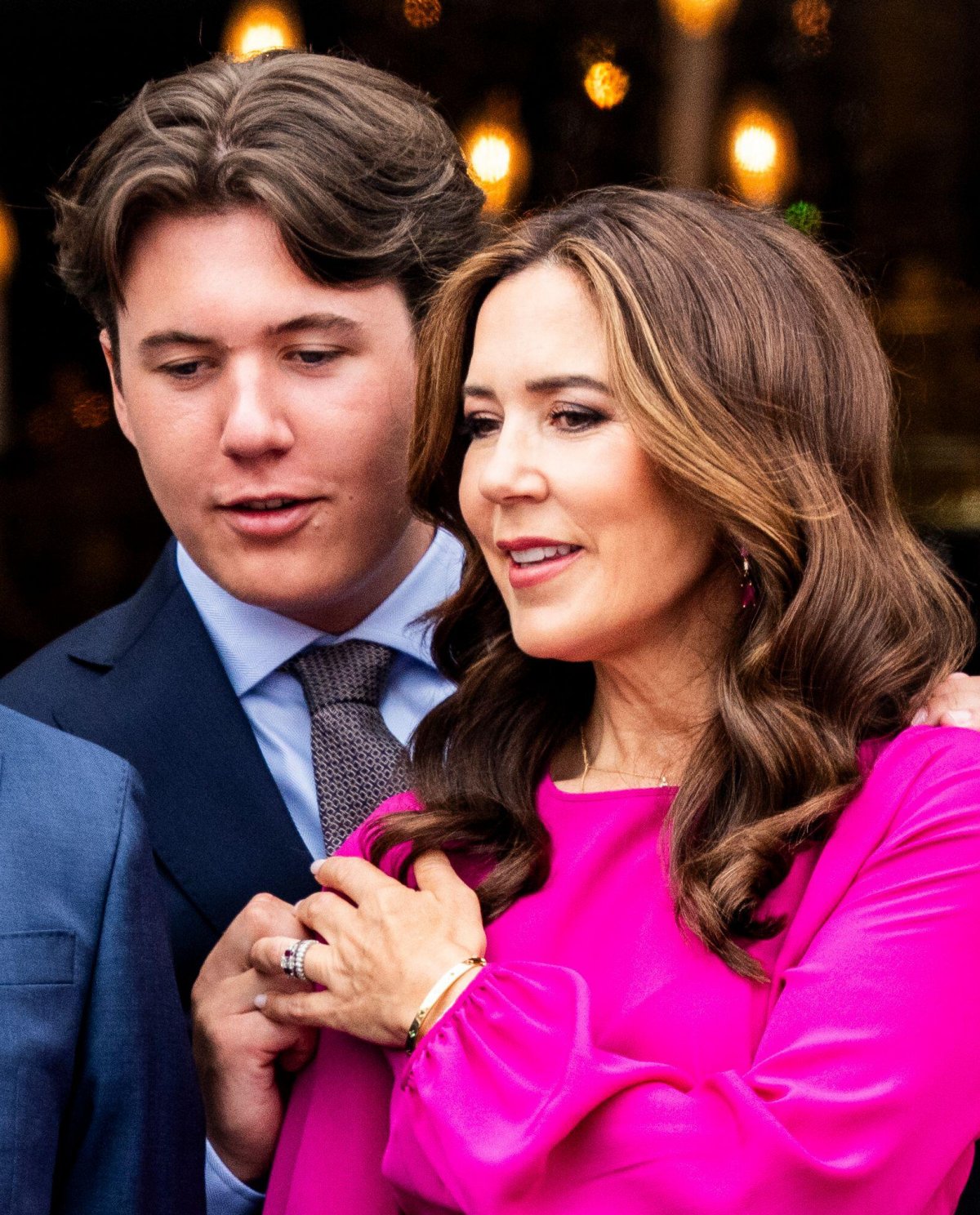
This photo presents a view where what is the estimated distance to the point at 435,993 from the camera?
178cm

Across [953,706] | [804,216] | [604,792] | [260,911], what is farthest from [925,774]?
[804,216]

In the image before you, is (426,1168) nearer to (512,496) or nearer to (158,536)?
(512,496)

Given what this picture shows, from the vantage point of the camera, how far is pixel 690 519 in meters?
1.92

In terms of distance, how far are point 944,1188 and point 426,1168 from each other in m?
0.52

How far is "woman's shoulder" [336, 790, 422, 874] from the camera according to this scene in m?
2.07

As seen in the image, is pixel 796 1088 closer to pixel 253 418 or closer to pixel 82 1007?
pixel 82 1007

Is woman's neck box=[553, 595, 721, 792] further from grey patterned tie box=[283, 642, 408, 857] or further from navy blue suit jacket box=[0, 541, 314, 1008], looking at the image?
navy blue suit jacket box=[0, 541, 314, 1008]

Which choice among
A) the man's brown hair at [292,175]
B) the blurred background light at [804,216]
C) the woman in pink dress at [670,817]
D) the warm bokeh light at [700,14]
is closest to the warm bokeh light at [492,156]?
the warm bokeh light at [700,14]

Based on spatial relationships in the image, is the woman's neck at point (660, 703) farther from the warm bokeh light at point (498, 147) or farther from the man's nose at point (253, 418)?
the warm bokeh light at point (498, 147)

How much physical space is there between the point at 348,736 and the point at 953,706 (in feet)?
2.95

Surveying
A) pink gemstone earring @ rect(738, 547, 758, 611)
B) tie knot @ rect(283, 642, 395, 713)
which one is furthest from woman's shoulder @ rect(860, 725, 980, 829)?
tie knot @ rect(283, 642, 395, 713)

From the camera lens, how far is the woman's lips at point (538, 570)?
1907 millimetres

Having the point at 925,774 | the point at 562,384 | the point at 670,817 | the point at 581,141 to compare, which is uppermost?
the point at 581,141

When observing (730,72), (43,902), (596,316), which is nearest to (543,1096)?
(43,902)
